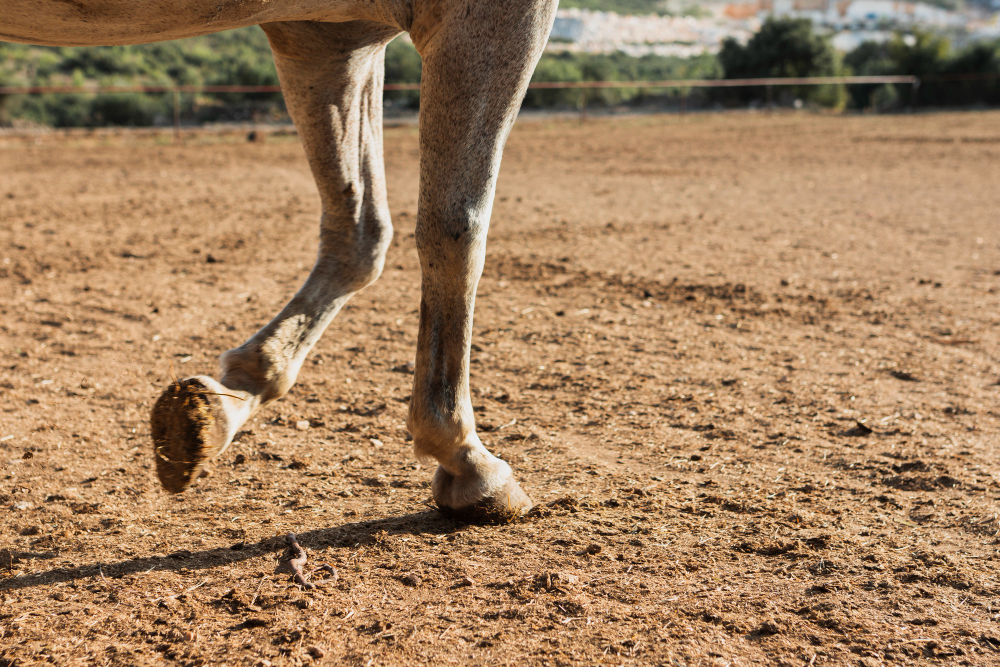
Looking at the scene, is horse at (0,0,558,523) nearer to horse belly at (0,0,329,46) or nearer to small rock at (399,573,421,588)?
horse belly at (0,0,329,46)

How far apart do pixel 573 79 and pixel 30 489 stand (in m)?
46.1

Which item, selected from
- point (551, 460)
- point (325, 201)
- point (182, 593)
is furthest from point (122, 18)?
point (551, 460)

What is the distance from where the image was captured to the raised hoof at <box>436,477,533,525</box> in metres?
2.43

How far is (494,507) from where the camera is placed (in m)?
2.44

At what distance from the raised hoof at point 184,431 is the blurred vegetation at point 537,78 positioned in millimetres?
15109

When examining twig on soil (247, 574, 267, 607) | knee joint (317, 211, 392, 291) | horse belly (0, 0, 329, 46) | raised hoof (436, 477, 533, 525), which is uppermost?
horse belly (0, 0, 329, 46)

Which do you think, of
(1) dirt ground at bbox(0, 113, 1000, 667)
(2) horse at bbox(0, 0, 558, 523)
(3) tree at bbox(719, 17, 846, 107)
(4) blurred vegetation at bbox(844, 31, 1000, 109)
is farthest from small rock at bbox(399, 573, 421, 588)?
(3) tree at bbox(719, 17, 846, 107)

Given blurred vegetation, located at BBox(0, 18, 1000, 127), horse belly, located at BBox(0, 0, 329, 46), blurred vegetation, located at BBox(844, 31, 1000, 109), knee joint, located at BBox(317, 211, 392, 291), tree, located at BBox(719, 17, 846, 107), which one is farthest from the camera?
tree, located at BBox(719, 17, 846, 107)

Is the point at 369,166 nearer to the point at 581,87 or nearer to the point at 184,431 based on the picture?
the point at 184,431

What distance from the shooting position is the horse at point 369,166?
74.9 inches

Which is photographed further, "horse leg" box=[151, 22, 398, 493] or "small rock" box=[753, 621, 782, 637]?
"horse leg" box=[151, 22, 398, 493]

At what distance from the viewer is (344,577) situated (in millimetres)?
2164

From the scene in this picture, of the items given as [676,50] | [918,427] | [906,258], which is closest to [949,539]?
[918,427]

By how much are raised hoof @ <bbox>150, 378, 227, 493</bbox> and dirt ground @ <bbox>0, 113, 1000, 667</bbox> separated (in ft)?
1.06
